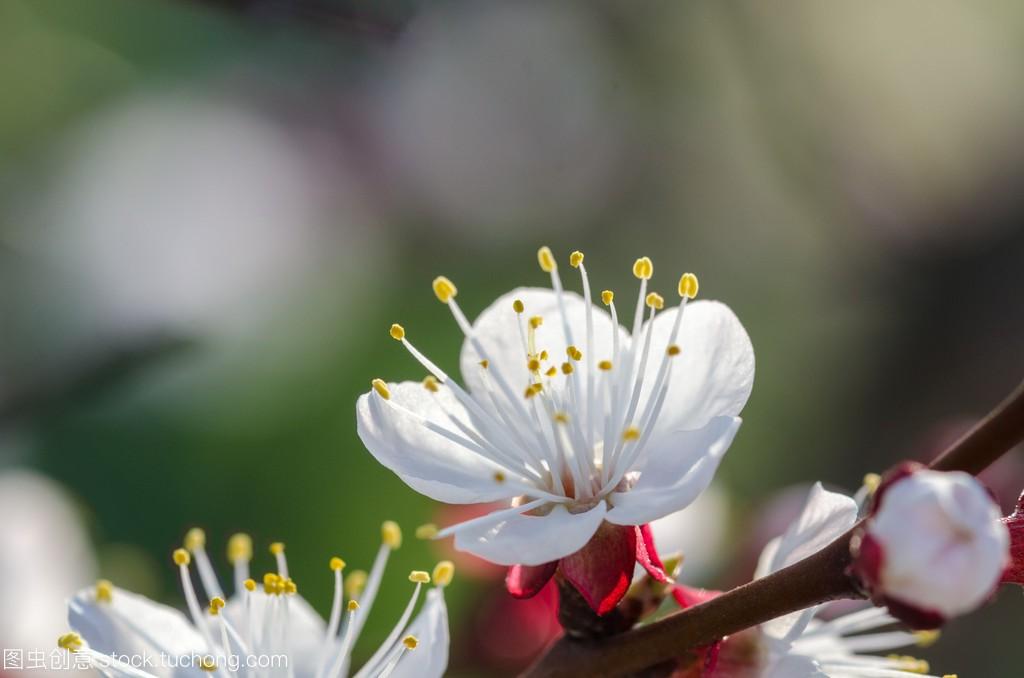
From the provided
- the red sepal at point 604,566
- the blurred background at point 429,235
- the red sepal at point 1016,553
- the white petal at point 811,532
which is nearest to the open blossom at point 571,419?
the red sepal at point 604,566

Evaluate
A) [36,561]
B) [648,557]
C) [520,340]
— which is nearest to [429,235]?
[36,561]

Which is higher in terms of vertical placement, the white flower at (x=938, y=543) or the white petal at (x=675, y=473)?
the white petal at (x=675, y=473)

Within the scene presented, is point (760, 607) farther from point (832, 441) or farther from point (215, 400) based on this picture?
point (832, 441)

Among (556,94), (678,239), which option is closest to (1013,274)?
(678,239)

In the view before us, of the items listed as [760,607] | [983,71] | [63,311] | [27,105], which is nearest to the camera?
[760,607]

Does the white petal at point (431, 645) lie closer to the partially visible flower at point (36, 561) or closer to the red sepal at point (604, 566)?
the red sepal at point (604, 566)

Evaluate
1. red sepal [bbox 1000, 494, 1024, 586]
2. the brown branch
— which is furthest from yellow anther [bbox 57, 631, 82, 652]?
red sepal [bbox 1000, 494, 1024, 586]

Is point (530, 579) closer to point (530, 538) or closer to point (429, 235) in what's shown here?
point (530, 538)
